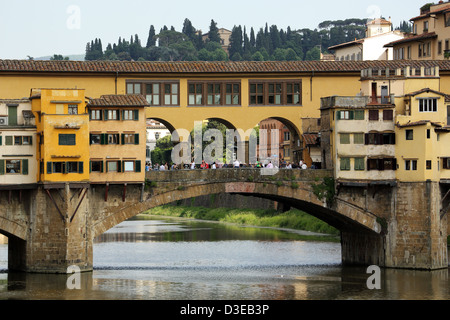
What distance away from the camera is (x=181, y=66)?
66.9 meters

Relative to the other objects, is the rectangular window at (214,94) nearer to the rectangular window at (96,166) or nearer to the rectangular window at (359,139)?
the rectangular window at (359,139)

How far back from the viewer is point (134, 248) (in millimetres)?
79438

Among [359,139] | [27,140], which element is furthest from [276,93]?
[27,140]

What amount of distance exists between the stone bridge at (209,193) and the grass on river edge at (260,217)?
1824 cm

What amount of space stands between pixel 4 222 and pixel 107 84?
36.5 ft

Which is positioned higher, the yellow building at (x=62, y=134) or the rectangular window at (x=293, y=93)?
the rectangular window at (x=293, y=93)

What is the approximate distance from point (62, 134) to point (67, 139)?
38 centimetres

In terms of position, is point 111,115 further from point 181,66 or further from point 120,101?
point 181,66

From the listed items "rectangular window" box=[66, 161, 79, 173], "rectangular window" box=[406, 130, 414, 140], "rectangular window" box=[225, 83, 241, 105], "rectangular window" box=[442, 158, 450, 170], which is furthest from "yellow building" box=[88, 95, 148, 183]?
"rectangular window" box=[442, 158, 450, 170]

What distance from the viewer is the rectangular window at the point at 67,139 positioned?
5984 centimetres

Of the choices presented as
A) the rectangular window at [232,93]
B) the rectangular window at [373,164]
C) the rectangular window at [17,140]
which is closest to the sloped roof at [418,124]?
the rectangular window at [373,164]

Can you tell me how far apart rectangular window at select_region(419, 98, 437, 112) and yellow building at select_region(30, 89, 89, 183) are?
62.0ft

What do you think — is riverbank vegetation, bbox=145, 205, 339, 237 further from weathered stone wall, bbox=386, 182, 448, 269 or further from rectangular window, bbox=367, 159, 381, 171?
rectangular window, bbox=367, 159, 381, 171
